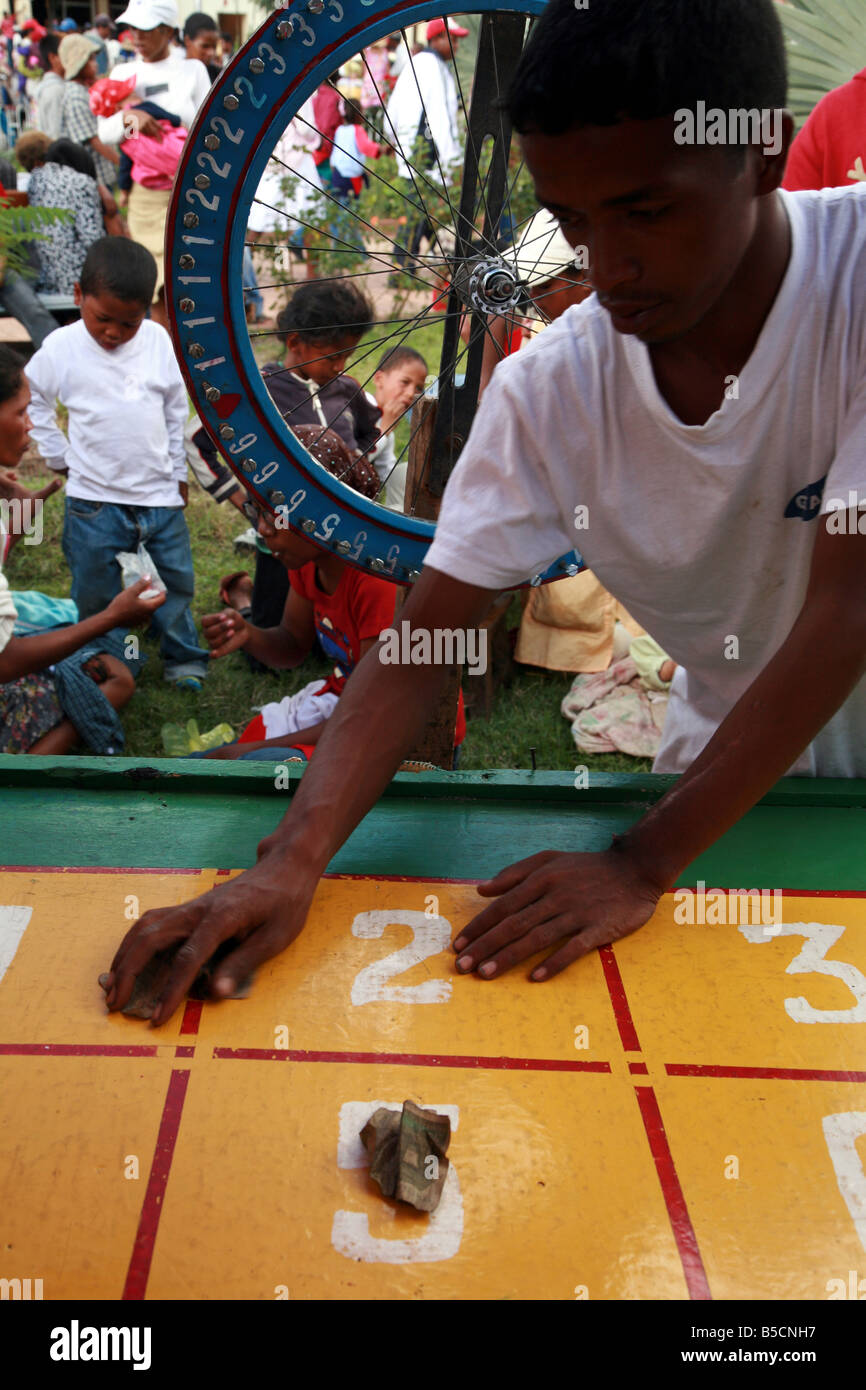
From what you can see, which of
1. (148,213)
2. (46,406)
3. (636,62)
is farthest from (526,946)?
(148,213)

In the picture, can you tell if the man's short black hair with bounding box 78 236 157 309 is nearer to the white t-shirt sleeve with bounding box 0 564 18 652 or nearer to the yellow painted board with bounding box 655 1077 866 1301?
the white t-shirt sleeve with bounding box 0 564 18 652

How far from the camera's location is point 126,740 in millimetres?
3596

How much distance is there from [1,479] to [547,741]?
1888 millimetres

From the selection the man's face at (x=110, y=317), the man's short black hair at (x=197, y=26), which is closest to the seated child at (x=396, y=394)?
the man's face at (x=110, y=317)

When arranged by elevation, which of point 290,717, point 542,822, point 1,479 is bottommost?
point 290,717

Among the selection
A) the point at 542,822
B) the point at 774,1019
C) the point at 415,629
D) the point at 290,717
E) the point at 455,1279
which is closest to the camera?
the point at 455,1279

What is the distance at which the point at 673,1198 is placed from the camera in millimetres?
1156

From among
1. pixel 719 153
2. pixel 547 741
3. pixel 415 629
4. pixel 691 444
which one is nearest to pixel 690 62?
pixel 719 153

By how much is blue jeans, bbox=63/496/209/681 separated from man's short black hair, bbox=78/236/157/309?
640 mm

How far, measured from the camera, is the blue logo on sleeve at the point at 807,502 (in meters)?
1.42

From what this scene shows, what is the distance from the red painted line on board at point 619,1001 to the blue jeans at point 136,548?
8.84 ft

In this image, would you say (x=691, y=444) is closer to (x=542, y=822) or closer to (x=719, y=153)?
(x=719, y=153)

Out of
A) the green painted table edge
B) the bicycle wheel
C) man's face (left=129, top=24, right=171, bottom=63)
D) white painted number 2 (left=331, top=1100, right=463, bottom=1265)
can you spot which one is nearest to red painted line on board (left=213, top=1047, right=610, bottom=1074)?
white painted number 2 (left=331, top=1100, right=463, bottom=1265)

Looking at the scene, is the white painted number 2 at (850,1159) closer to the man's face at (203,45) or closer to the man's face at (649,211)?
the man's face at (649,211)
